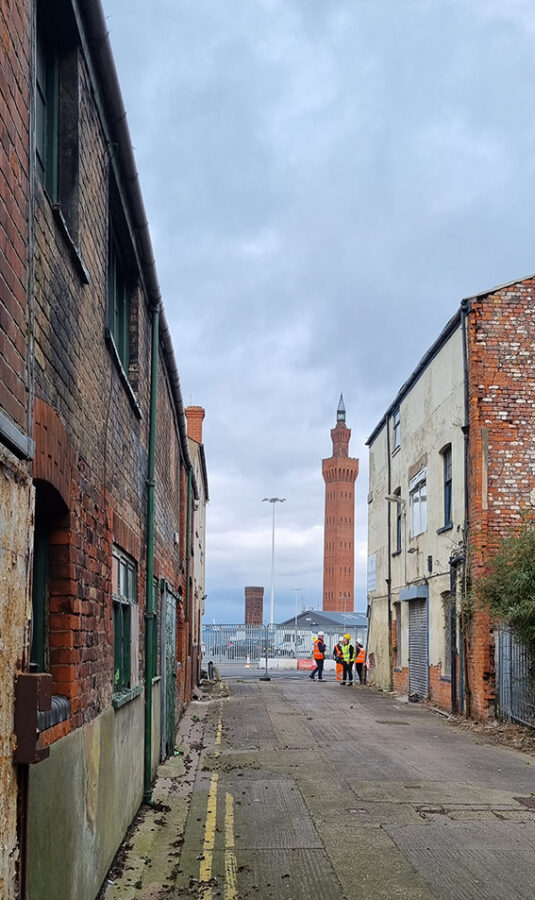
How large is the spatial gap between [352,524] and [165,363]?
264 ft

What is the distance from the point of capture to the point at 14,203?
402 cm

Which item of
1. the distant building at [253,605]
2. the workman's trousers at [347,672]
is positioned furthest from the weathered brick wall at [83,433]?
the distant building at [253,605]

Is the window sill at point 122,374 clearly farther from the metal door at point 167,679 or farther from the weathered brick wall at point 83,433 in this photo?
the metal door at point 167,679

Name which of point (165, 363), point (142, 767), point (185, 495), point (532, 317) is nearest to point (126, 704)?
point (142, 767)

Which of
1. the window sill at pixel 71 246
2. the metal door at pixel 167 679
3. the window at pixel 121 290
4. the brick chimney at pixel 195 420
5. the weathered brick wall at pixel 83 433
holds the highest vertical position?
the brick chimney at pixel 195 420

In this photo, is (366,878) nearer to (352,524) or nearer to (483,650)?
(483,650)

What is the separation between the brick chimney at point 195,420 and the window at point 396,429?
12093 mm

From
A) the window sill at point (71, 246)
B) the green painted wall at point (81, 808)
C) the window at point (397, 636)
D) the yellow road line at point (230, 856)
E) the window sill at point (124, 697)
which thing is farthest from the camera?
the window at point (397, 636)

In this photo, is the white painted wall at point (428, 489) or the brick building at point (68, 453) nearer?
the brick building at point (68, 453)

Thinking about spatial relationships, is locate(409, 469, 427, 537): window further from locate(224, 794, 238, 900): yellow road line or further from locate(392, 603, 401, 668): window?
locate(224, 794, 238, 900): yellow road line

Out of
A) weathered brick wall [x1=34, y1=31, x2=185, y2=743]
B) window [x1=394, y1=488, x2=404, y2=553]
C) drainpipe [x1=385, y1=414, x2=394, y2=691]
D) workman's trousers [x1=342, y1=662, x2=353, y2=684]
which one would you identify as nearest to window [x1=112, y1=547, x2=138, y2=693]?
weathered brick wall [x1=34, y1=31, x2=185, y2=743]

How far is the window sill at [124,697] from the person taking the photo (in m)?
7.41

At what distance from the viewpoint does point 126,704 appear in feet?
27.1

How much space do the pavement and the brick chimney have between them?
71.4ft
